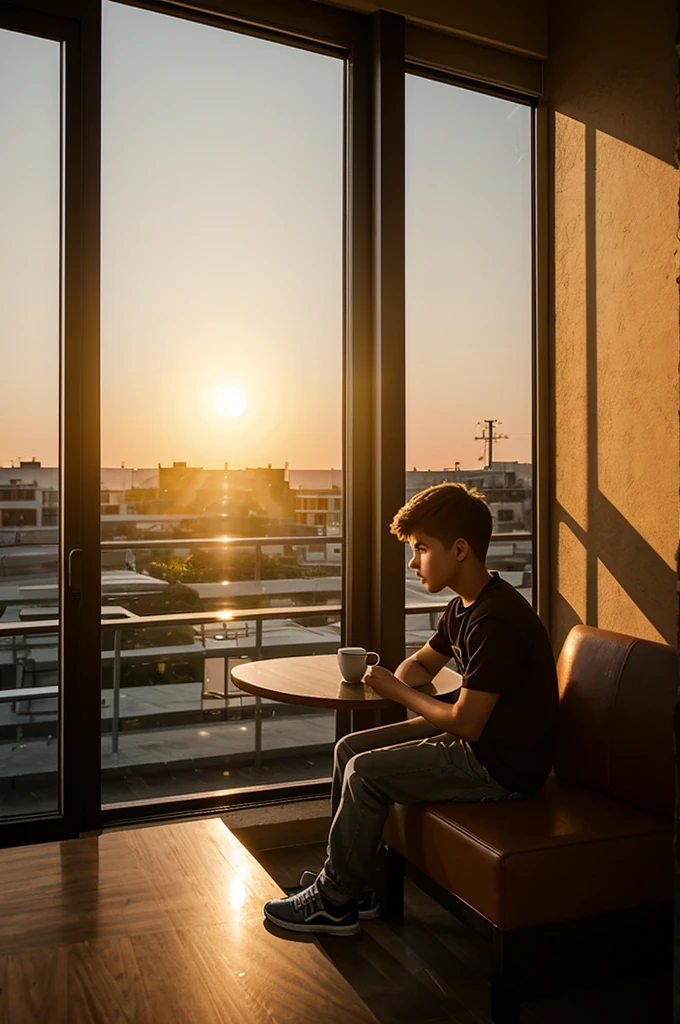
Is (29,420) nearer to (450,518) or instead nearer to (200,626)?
(200,626)

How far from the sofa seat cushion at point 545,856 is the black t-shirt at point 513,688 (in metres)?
0.10

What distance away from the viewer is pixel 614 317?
10.5ft

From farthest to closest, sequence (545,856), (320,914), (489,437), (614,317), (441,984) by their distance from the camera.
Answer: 1. (489,437)
2. (614,317)
3. (320,914)
4. (441,984)
5. (545,856)

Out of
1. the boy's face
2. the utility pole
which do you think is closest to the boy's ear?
the boy's face

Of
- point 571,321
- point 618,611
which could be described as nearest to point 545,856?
A: point 618,611

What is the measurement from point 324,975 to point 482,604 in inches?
50.2

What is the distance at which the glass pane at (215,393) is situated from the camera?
9.72ft

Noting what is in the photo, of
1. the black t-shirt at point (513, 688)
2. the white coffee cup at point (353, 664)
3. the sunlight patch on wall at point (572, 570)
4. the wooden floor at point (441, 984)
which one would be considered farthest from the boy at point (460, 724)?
the sunlight patch on wall at point (572, 570)

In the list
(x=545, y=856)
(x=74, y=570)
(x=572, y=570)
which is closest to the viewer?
(x=545, y=856)

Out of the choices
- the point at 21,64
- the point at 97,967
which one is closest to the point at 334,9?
the point at 21,64

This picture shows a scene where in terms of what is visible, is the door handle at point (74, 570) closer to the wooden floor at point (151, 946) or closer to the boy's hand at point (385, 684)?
the boy's hand at point (385, 684)

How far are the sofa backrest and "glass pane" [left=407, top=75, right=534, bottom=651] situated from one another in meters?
0.92

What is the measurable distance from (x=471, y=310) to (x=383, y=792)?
6.51ft

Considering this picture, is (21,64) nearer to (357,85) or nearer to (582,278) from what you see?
(357,85)
